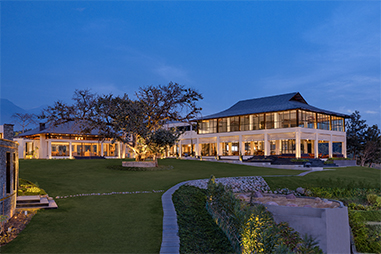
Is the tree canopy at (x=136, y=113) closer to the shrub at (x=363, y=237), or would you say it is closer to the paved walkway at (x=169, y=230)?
the paved walkway at (x=169, y=230)

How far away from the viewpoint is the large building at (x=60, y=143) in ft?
145

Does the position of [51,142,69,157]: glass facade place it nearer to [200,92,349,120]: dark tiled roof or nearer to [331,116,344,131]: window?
[200,92,349,120]: dark tiled roof

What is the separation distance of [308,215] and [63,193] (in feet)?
36.4

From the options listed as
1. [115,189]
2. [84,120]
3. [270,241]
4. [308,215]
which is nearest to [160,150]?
[84,120]

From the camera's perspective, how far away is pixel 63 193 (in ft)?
49.2

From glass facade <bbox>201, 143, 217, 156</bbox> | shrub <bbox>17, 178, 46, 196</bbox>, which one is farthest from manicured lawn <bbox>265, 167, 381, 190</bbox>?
glass facade <bbox>201, 143, 217, 156</bbox>

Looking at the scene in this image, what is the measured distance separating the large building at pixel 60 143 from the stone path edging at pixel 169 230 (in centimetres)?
3094

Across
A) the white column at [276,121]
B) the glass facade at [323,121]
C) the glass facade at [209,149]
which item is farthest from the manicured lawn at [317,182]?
the glass facade at [209,149]

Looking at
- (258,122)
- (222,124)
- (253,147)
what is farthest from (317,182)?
(222,124)

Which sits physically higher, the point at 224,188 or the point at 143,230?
the point at 224,188

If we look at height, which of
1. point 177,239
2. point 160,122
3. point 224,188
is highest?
point 160,122

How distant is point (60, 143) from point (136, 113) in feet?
83.5

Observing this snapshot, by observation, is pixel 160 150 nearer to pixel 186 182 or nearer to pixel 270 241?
pixel 186 182

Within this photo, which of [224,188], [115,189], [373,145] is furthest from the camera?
[373,145]
